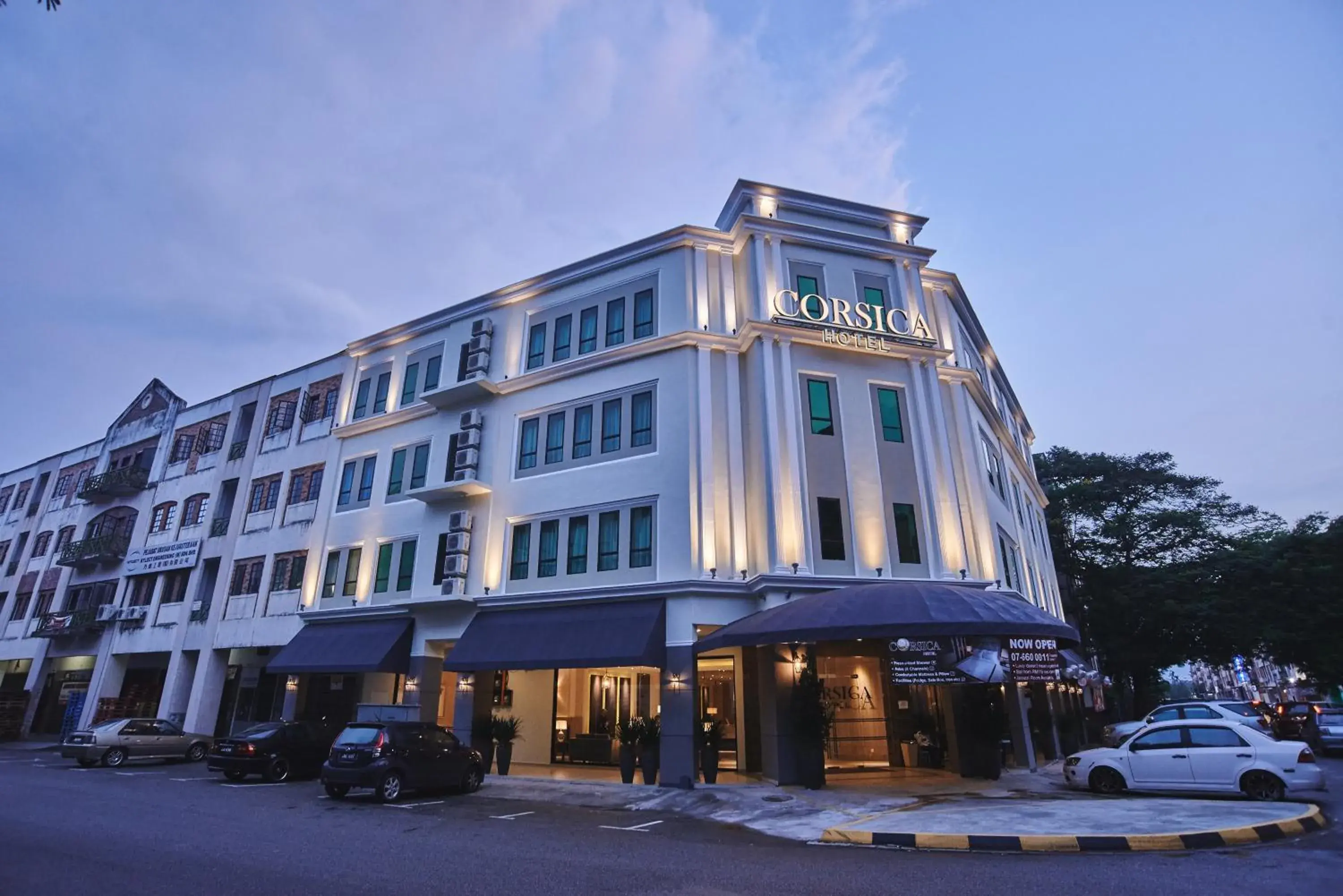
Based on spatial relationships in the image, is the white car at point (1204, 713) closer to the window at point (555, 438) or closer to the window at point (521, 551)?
the window at point (521, 551)

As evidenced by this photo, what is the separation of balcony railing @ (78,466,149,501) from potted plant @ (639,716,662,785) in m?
31.1

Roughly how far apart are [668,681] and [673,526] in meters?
4.18

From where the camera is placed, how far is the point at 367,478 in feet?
88.8

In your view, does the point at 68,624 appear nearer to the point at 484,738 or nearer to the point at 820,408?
the point at 484,738

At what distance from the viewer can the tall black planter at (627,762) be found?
17.8 m

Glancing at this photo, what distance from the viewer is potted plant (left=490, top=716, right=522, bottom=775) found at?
1984cm

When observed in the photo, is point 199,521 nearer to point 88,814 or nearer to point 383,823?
point 88,814

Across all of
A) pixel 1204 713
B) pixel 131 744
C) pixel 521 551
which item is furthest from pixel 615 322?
pixel 1204 713

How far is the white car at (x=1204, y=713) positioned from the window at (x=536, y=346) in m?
20.5

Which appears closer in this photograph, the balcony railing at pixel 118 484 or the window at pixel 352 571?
the window at pixel 352 571

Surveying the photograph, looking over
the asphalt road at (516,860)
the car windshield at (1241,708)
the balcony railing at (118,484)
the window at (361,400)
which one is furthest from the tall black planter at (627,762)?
the balcony railing at (118,484)

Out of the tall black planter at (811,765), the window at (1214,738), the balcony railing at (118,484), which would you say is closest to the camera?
the window at (1214,738)

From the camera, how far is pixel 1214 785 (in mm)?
12664

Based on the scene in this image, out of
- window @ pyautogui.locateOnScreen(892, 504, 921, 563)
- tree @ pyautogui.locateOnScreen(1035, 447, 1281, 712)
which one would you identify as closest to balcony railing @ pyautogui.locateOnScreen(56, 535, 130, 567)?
window @ pyautogui.locateOnScreen(892, 504, 921, 563)
